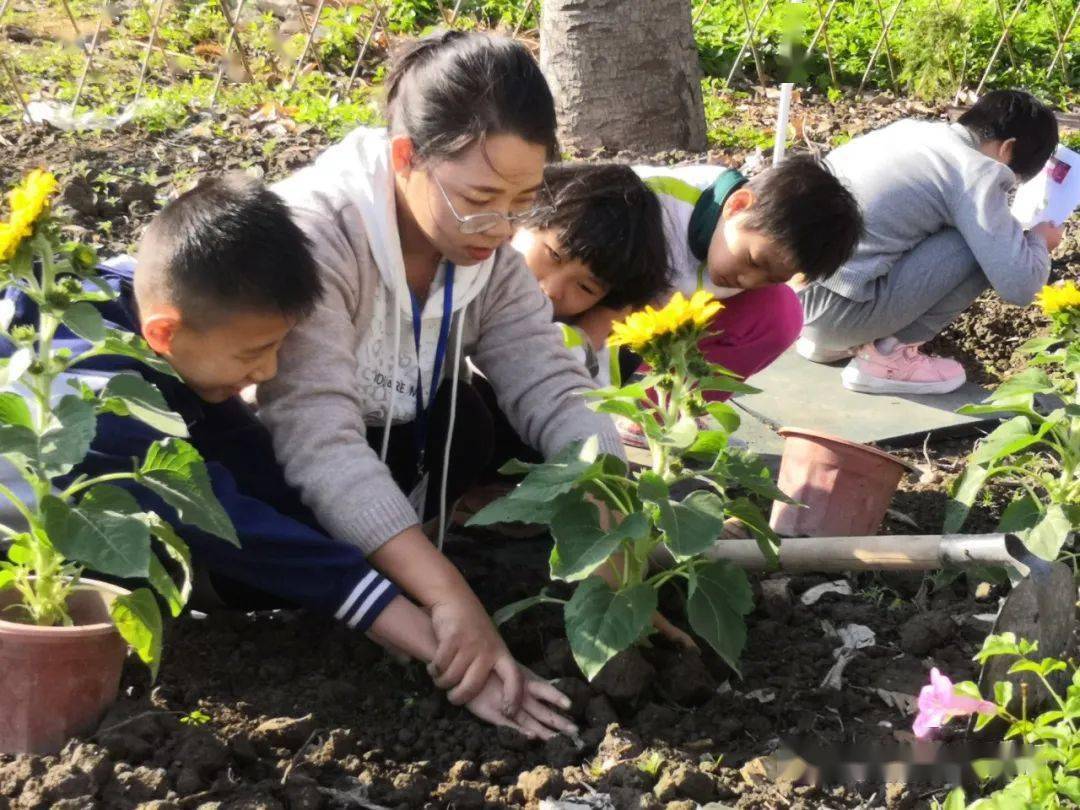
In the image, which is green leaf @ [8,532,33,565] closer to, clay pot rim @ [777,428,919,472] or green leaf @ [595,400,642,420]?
green leaf @ [595,400,642,420]

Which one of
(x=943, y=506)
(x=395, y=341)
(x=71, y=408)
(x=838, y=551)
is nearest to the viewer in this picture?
(x=71, y=408)

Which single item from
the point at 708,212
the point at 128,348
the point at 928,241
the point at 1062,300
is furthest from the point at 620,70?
the point at 128,348

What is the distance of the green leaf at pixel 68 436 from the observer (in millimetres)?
1811

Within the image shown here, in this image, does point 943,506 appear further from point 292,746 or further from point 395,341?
point 292,746

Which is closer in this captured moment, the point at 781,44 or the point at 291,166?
the point at 291,166

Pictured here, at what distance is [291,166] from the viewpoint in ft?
16.6

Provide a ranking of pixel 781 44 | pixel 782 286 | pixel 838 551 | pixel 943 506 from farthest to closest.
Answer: pixel 781 44 < pixel 782 286 < pixel 943 506 < pixel 838 551

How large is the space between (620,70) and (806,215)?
2635mm

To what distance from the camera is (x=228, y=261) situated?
7.49 feet

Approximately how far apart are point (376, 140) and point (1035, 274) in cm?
247

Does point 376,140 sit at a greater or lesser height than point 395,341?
greater

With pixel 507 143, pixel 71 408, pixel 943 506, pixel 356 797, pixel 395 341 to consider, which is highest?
pixel 507 143

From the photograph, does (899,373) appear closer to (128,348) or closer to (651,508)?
(651,508)

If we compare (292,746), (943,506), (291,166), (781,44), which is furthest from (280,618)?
(781,44)
